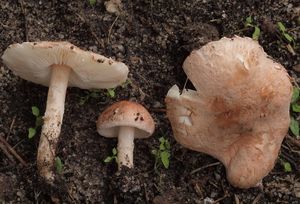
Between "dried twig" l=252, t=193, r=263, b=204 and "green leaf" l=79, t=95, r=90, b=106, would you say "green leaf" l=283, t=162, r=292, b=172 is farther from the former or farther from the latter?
"green leaf" l=79, t=95, r=90, b=106

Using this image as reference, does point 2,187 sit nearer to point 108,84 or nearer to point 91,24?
point 108,84

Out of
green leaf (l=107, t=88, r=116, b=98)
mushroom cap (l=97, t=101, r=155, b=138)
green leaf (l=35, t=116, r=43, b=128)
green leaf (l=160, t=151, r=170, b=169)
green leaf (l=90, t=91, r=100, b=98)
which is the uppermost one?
mushroom cap (l=97, t=101, r=155, b=138)

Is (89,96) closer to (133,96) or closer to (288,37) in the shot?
(133,96)

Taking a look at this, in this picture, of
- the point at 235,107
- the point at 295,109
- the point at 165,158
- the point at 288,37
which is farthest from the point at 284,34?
the point at 165,158

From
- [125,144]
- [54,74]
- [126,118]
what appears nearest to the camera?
[126,118]

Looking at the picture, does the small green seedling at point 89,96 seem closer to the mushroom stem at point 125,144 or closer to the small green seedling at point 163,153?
the mushroom stem at point 125,144

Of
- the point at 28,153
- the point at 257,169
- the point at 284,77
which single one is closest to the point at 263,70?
the point at 284,77

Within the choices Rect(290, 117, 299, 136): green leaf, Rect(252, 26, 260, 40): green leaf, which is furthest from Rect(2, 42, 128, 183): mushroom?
Rect(290, 117, 299, 136): green leaf
